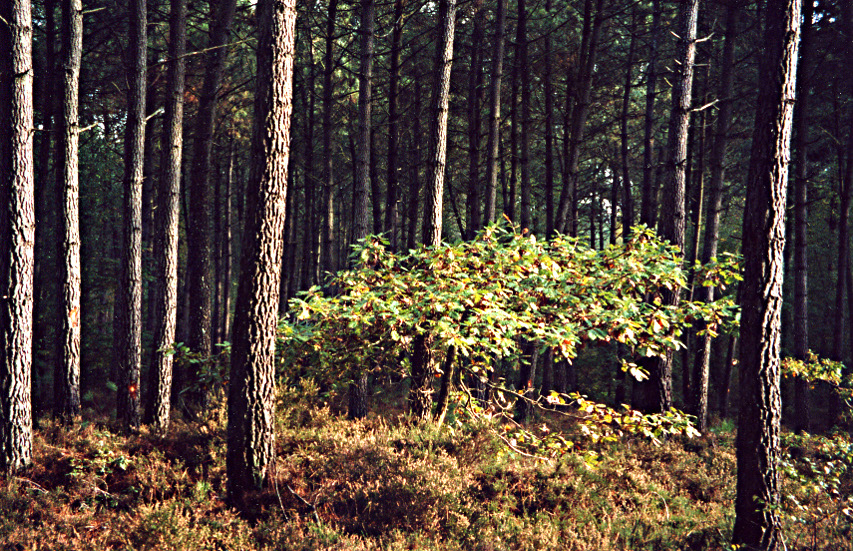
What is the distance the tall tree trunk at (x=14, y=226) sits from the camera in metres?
7.79

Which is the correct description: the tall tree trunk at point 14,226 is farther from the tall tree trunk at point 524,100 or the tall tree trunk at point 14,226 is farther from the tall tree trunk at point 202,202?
the tall tree trunk at point 524,100

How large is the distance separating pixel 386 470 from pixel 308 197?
765 inches

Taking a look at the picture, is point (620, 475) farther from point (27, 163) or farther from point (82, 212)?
point (82, 212)

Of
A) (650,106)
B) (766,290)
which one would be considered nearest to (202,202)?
(766,290)

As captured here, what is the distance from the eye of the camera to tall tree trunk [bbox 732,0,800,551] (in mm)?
6082

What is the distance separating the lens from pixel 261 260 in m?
6.79

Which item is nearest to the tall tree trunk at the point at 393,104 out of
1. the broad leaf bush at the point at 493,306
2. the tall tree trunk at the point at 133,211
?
the tall tree trunk at the point at 133,211

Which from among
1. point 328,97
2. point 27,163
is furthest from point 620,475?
point 328,97

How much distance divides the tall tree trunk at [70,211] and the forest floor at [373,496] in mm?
765

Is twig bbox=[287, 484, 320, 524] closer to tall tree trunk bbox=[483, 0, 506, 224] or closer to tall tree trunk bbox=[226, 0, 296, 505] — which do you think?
tall tree trunk bbox=[226, 0, 296, 505]

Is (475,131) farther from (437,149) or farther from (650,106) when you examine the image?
(650,106)

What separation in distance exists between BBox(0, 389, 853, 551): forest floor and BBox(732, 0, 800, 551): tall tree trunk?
0.34 metres

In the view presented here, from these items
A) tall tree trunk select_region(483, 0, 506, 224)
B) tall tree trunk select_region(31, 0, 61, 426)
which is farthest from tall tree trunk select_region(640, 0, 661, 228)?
tall tree trunk select_region(31, 0, 61, 426)

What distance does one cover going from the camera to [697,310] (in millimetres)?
7289
